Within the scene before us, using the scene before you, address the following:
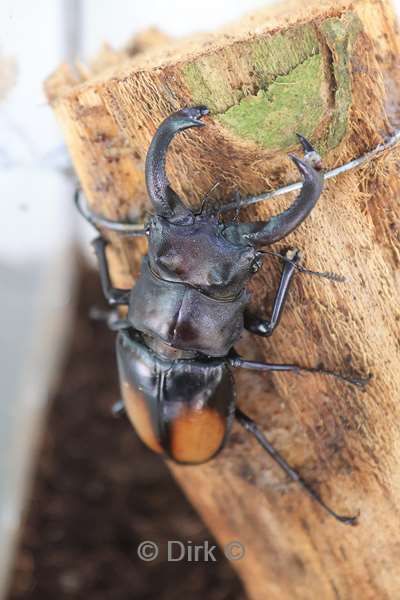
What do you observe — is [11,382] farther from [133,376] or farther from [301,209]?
[301,209]

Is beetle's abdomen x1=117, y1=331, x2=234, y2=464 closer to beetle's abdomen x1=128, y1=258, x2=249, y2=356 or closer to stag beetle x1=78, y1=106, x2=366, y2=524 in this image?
stag beetle x1=78, y1=106, x2=366, y2=524

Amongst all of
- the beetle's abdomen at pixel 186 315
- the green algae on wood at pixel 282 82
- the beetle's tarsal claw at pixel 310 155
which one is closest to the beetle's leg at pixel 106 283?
the beetle's abdomen at pixel 186 315

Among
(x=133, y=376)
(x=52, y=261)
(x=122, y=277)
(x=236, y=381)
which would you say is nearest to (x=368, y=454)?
(x=236, y=381)

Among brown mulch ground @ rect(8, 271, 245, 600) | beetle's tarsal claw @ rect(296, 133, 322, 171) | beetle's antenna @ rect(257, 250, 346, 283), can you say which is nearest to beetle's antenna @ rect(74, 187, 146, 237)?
beetle's antenna @ rect(257, 250, 346, 283)

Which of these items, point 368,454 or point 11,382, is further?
point 11,382

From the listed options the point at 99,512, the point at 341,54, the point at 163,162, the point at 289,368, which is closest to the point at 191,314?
the point at 289,368

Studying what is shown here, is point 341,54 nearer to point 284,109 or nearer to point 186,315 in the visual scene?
point 284,109
